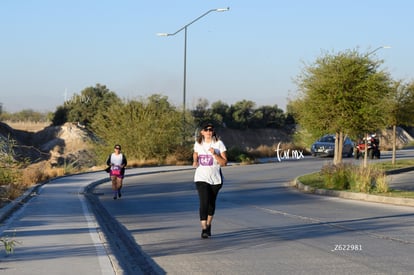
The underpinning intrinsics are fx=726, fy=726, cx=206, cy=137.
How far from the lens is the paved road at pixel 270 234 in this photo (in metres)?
9.57

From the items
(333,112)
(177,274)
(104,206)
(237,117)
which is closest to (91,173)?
(333,112)

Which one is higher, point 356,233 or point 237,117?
point 237,117

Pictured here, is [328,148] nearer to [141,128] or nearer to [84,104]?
[141,128]

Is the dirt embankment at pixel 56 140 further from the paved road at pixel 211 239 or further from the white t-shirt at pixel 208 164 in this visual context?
the white t-shirt at pixel 208 164

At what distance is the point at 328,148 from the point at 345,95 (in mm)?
21354

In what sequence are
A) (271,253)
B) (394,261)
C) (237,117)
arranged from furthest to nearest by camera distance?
1. (237,117)
2. (271,253)
3. (394,261)

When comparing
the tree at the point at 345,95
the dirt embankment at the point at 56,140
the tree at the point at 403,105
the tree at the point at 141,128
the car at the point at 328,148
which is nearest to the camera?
the tree at the point at 345,95

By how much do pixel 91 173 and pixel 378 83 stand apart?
13.6m

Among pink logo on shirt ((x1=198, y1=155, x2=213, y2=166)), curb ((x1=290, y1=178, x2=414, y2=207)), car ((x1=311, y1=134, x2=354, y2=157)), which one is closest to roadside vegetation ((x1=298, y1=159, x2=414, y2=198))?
curb ((x1=290, y1=178, x2=414, y2=207))

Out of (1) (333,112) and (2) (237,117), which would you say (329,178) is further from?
(2) (237,117)

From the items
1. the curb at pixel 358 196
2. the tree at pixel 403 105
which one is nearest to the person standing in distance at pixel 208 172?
the curb at pixel 358 196

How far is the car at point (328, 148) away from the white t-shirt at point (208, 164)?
36.7 m

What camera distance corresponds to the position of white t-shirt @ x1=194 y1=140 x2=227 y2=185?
12289 mm

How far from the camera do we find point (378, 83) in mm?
27609
